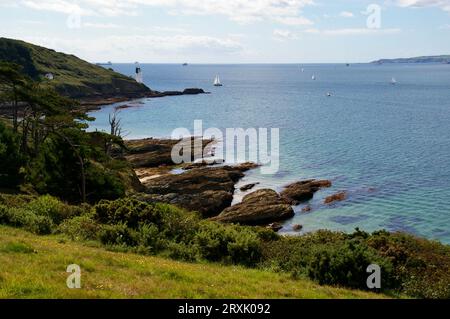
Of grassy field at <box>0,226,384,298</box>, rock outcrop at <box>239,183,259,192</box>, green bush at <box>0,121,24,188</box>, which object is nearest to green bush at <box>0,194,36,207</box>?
green bush at <box>0,121,24,188</box>

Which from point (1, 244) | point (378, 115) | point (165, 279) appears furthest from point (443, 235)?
point (378, 115)

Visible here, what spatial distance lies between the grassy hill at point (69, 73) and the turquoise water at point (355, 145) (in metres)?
15.9

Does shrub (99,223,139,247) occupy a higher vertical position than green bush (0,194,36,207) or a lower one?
lower

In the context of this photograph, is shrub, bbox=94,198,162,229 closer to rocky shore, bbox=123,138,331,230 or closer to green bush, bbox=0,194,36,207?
green bush, bbox=0,194,36,207

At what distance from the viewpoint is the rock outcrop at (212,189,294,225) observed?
4531 cm

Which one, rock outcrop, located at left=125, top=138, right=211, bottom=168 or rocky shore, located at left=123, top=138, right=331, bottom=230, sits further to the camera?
rock outcrop, located at left=125, top=138, right=211, bottom=168

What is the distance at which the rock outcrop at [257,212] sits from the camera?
45312 millimetres

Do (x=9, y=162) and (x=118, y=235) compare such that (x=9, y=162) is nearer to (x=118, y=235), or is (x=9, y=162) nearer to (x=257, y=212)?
(x=118, y=235)

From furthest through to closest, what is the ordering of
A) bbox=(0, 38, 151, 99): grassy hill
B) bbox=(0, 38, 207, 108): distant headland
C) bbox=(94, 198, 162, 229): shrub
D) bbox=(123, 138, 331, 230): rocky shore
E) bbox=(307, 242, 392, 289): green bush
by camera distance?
bbox=(0, 38, 151, 99): grassy hill, bbox=(0, 38, 207, 108): distant headland, bbox=(123, 138, 331, 230): rocky shore, bbox=(94, 198, 162, 229): shrub, bbox=(307, 242, 392, 289): green bush

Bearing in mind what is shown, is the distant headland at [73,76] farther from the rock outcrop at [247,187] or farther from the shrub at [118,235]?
the shrub at [118,235]

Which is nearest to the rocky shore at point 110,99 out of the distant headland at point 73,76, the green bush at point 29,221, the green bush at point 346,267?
the distant headland at point 73,76

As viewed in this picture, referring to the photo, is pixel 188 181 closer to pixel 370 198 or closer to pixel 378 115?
pixel 370 198

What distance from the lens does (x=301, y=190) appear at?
53750 millimetres

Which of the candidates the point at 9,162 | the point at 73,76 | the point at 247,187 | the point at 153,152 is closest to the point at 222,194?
the point at 247,187
